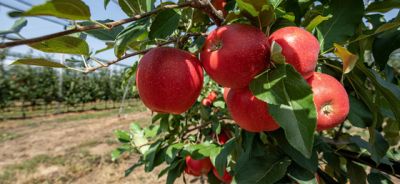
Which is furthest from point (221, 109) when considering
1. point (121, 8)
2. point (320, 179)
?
point (121, 8)

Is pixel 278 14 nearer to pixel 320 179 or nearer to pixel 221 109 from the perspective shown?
pixel 320 179

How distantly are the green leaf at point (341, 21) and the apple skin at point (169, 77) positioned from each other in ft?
1.02

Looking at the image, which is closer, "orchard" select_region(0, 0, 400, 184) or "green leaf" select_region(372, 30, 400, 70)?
"orchard" select_region(0, 0, 400, 184)

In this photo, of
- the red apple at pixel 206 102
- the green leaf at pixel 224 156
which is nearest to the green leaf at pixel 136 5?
the green leaf at pixel 224 156

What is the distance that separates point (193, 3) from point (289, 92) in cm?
22

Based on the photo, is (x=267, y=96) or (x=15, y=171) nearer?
(x=267, y=96)

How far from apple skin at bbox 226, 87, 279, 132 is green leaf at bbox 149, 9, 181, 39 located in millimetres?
169

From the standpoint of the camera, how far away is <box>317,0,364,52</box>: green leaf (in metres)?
0.70

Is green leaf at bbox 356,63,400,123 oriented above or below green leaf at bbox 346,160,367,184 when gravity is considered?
above

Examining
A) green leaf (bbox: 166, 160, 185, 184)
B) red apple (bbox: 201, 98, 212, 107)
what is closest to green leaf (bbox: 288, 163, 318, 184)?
green leaf (bbox: 166, 160, 185, 184)

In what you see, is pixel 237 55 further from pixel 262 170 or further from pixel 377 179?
pixel 377 179

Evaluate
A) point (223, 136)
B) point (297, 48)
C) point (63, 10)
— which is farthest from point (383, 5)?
point (223, 136)

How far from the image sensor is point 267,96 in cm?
48

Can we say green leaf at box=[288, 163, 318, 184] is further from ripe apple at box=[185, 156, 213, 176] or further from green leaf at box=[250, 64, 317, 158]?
ripe apple at box=[185, 156, 213, 176]
